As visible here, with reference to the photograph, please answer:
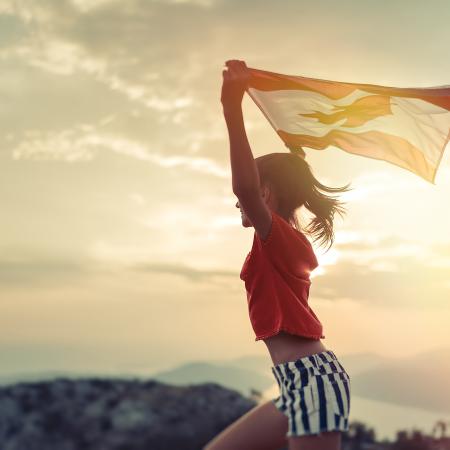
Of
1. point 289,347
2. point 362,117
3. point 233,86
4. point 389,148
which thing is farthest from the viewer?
point 389,148

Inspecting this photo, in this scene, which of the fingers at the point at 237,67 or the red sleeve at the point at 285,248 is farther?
the red sleeve at the point at 285,248

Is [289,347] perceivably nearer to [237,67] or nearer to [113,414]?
[237,67]

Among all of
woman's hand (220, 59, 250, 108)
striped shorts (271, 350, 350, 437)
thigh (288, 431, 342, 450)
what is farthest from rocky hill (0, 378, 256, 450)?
woman's hand (220, 59, 250, 108)

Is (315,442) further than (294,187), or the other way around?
(294,187)

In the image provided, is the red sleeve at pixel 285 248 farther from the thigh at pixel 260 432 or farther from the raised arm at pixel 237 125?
the thigh at pixel 260 432

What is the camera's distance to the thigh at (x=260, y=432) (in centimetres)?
341

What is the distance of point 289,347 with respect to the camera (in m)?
3.42

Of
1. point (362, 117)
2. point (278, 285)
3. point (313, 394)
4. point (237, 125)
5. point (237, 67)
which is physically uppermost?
point (362, 117)

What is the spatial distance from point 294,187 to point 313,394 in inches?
41.1

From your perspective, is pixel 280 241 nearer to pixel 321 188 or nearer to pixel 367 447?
pixel 321 188

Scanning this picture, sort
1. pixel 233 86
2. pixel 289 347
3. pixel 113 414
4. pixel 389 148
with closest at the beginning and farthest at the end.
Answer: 1. pixel 233 86
2. pixel 289 347
3. pixel 389 148
4. pixel 113 414

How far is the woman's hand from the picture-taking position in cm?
318

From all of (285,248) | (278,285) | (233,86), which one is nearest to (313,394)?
(278,285)

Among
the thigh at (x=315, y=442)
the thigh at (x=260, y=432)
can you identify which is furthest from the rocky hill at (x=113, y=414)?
the thigh at (x=315, y=442)
